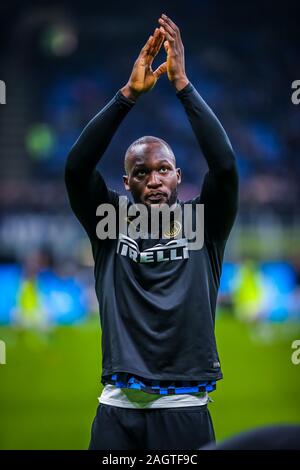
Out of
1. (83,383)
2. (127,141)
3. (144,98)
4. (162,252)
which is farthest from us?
(144,98)

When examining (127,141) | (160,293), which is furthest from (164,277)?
(127,141)

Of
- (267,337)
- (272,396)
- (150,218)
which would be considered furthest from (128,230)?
(267,337)

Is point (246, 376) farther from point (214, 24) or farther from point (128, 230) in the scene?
point (214, 24)

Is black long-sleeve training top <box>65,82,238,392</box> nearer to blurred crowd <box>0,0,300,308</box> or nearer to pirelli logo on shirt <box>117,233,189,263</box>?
pirelli logo on shirt <box>117,233,189,263</box>

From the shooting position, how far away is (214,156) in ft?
10.6

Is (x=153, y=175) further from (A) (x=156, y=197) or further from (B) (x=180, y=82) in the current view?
(B) (x=180, y=82)

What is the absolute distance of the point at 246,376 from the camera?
12.0m

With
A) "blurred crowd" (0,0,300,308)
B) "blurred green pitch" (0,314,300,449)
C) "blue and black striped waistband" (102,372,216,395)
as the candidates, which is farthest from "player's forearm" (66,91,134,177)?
"blurred crowd" (0,0,300,308)

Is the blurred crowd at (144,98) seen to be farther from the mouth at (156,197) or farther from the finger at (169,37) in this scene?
the finger at (169,37)

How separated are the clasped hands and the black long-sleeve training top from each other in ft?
0.14

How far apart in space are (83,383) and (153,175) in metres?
8.23

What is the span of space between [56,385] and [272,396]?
269cm

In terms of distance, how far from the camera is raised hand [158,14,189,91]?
3.19 metres

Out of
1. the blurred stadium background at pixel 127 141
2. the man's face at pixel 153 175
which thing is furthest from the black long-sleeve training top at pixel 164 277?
the blurred stadium background at pixel 127 141
